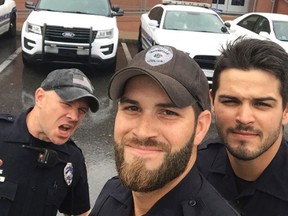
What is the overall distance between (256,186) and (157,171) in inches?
25.1

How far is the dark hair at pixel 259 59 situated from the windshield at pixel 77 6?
7.04 meters

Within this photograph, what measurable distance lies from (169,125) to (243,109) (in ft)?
1.79

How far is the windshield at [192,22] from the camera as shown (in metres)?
8.81

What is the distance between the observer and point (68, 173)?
2559 millimetres

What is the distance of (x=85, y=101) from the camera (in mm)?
2523

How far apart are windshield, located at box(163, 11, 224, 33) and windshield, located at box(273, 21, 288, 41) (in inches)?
66.4

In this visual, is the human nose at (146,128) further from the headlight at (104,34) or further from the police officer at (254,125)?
the headlight at (104,34)

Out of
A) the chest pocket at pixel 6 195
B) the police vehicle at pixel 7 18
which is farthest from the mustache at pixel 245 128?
the police vehicle at pixel 7 18

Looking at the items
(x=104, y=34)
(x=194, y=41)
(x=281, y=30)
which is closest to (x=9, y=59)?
(x=104, y=34)

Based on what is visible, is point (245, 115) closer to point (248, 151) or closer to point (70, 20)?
point (248, 151)

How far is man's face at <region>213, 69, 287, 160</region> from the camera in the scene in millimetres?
1880

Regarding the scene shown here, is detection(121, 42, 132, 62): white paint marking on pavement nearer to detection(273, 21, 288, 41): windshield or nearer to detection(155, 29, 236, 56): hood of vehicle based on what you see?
detection(155, 29, 236, 56): hood of vehicle

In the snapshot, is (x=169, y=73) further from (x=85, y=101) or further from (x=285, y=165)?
(x=85, y=101)

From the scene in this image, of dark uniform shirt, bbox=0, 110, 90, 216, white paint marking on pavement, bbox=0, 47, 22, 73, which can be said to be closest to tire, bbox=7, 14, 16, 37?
white paint marking on pavement, bbox=0, 47, 22, 73
